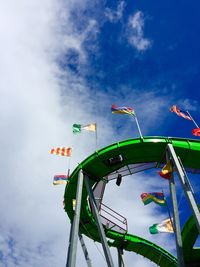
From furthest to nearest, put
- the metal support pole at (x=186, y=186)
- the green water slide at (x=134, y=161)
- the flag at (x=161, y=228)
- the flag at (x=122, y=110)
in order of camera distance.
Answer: the flag at (x=122, y=110) → the flag at (x=161, y=228) → the green water slide at (x=134, y=161) → the metal support pole at (x=186, y=186)

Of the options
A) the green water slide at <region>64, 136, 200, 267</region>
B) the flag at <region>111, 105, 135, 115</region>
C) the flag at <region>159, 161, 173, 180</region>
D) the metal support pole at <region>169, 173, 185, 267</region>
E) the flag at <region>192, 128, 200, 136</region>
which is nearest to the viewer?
the metal support pole at <region>169, 173, 185, 267</region>

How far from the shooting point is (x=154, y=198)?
2055cm

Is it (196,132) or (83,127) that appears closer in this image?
(196,132)

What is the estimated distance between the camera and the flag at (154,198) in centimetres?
2048

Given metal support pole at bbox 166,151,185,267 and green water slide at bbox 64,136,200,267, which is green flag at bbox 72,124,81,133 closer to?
green water slide at bbox 64,136,200,267

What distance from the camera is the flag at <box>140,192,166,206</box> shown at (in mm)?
20484

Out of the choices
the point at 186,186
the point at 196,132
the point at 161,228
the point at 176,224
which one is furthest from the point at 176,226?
the point at 196,132

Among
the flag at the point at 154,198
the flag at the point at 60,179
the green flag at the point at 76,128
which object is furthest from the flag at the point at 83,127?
the flag at the point at 154,198

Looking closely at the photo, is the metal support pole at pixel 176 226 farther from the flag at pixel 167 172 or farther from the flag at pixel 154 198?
the flag at pixel 154 198

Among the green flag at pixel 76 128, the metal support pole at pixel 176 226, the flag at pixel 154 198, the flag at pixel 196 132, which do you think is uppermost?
the green flag at pixel 76 128

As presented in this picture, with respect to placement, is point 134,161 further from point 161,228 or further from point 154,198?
point 161,228

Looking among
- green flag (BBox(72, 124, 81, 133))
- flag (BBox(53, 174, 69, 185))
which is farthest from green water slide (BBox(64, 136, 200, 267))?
green flag (BBox(72, 124, 81, 133))

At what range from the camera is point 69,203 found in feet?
73.0

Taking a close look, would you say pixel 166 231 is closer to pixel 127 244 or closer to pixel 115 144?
pixel 127 244
